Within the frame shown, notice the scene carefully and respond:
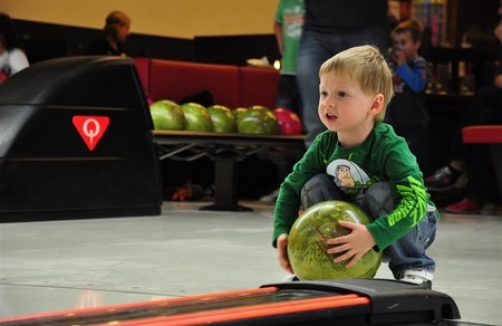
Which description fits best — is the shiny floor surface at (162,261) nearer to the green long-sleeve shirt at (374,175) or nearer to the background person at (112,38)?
the green long-sleeve shirt at (374,175)

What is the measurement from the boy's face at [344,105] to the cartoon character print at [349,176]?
4.1 inches

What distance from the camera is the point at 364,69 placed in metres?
3.40

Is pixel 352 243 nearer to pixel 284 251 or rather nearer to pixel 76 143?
pixel 284 251

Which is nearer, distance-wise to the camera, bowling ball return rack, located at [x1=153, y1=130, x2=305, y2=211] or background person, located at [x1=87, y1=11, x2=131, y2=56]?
bowling ball return rack, located at [x1=153, y1=130, x2=305, y2=211]

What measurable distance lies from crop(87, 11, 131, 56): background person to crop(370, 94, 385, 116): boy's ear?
23.3 feet

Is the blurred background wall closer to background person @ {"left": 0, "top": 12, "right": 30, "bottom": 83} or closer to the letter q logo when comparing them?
background person @ {"left": 0, "top": 12, "right": 30, "bottom": 83}

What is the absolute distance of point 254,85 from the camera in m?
10.2

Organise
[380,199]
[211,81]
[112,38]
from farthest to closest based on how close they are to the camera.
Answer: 1. [112,38]
2. [211,81]
3. [380,199]

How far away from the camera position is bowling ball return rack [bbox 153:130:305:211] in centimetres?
785

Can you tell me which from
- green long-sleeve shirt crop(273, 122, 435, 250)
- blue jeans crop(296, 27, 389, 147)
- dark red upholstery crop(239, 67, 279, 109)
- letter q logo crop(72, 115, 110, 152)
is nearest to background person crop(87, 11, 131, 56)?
dark red upholstery crop(239, 67, 279, 109)

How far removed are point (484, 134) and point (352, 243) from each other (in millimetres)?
4368

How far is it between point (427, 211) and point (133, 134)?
12.2ft

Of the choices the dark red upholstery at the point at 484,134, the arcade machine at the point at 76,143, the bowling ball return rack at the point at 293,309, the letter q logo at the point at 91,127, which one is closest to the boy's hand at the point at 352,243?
the bowling ball return rack at the point at 293,309

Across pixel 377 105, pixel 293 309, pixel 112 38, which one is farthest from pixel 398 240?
pixel 112 38
